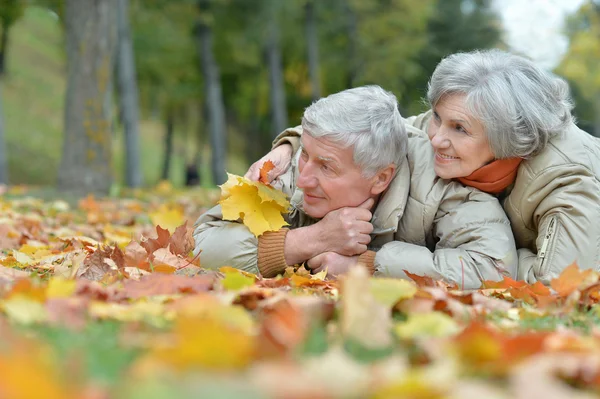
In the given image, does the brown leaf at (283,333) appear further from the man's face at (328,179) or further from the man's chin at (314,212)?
the man's chin at (314,212)

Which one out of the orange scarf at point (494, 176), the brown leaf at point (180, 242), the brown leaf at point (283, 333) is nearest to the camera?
the brown leaf at point (283, 333)

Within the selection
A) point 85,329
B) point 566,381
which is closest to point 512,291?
point 566,381

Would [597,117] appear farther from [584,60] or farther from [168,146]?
[168,146]

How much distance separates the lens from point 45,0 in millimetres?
15500

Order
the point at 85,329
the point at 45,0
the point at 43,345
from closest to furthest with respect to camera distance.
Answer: the point at 43,345 < the point at 85,329 < the point at 45,0

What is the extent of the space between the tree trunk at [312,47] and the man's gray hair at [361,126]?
56.2 feet

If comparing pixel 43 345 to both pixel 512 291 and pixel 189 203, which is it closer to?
pixel 512 291

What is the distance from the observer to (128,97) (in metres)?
15.2

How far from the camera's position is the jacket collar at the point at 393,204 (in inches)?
135

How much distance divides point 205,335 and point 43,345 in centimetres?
39

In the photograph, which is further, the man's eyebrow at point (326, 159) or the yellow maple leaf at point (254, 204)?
the yellow maple leaf at point (254, 204)

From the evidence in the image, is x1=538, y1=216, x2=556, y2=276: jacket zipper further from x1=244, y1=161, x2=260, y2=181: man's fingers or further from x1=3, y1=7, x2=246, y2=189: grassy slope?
x1=3, y1=7, x2=246, y2=189: grassy slope

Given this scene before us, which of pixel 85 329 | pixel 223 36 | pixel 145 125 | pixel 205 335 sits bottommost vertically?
pixel 145 125

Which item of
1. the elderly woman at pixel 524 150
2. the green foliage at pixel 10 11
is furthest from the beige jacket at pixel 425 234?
the green foliage at pixel 10 11
